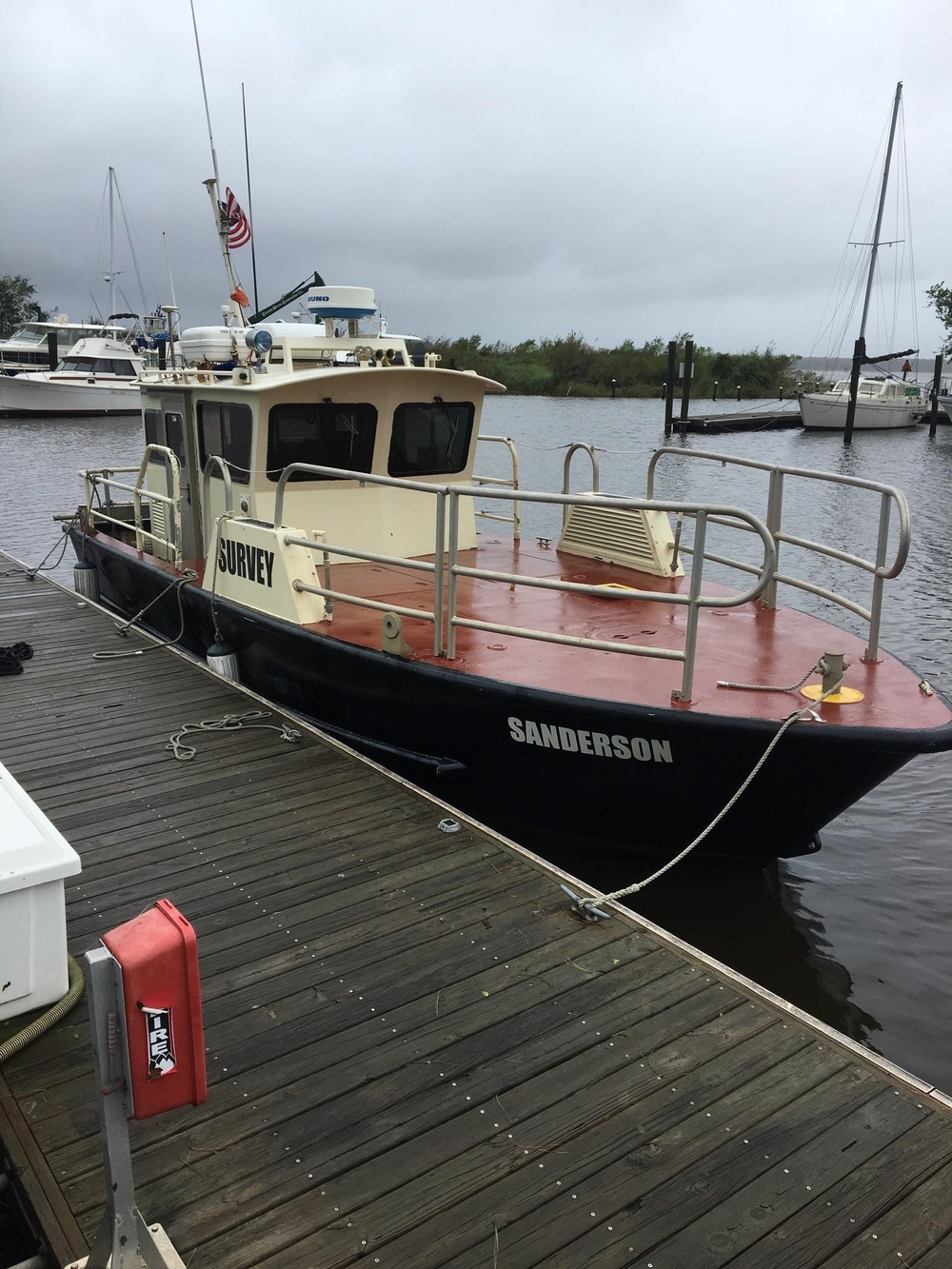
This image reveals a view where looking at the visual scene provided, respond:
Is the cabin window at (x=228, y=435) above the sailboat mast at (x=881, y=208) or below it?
below

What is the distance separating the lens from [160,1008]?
2.06 meters

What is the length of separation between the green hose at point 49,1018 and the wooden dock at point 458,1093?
0.05m

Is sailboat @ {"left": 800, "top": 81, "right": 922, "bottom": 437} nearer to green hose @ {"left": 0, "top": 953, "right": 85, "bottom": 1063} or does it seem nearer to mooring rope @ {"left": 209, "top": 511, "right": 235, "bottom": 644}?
Answer: mooring rope @ {"left": 209, "top": 511, "right": 235, "bottom": 644}

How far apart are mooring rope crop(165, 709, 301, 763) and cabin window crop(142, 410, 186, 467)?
3.04m

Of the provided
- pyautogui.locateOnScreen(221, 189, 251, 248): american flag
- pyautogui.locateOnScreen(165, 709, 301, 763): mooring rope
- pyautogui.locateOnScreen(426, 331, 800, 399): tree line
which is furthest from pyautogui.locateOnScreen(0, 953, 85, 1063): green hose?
pyautogui.locateOnScreen(426, 331, 800, 399): tree line

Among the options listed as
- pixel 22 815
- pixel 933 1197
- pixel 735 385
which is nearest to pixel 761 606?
pixel 933 1197

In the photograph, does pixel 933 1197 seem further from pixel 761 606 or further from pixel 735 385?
pixel 735 385

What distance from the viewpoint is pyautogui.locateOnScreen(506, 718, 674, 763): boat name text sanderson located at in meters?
4.74

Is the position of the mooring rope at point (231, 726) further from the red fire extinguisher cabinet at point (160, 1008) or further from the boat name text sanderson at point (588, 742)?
the red fire extinguisher cabinet at point (160, 1008)

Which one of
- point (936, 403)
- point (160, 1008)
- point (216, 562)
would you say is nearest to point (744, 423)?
point (936, 403)

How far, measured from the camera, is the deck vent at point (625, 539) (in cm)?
732

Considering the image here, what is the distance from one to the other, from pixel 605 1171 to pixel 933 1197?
91 centimetres

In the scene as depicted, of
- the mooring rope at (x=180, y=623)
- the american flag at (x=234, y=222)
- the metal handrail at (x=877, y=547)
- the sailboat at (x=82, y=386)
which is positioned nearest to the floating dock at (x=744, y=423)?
the sailboat at (x=82, y=386)

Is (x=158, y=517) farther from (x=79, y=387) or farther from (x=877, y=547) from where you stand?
(x=79, y=387)
